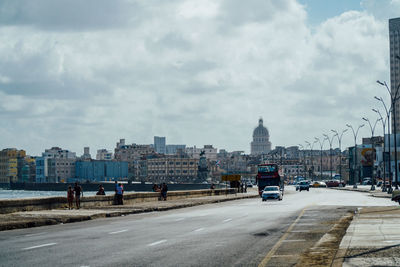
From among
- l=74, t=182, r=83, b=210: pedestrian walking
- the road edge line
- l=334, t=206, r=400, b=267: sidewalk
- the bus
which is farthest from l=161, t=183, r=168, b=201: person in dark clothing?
l=334, t=206, r=400, b=267: sidewalk

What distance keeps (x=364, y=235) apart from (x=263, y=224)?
8.29 m

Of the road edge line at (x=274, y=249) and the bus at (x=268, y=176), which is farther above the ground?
the bus at (x=268, y=176)

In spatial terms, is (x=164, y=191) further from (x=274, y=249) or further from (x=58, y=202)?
(x=274, y=249)

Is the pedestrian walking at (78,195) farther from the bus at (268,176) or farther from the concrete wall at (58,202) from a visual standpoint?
the bus at (268,176)

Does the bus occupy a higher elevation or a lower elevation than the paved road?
higher

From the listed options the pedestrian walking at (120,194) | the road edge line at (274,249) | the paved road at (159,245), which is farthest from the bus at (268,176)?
the road edge line at (274,249)

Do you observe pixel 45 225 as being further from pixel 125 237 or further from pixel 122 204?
pixel 122 204

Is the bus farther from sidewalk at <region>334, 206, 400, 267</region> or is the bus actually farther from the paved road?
sidewalk at <region>334, 206, 400, 267</region>

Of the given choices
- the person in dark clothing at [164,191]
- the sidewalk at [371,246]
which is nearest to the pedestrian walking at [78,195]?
the person in dark clothing at [164,191]

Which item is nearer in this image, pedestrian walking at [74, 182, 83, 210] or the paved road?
the paved road

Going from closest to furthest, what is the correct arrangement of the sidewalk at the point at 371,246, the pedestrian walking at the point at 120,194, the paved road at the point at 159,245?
the sidewalk at the point at 371,246 < the paved road at the point at 159,245 < the pedestrian walking at the point at 120,194

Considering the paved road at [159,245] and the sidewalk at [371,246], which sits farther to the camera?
the paved road at [159,245]

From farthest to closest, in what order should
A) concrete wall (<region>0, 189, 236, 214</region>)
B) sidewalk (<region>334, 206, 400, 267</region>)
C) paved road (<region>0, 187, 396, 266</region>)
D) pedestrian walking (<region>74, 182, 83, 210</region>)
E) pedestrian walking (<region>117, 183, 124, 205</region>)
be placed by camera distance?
pedestrian walking (<region>117, 183, 124, 205</region>) → pedestrian walking (<region>74, 182, 83, 210</region>) → concrete wall (<region>0, 189, 236, 214</region>) → paved road (<region>0, 187, 396, 266</region>) → sidewalk (<region>334, 206, 400, 267</region>)

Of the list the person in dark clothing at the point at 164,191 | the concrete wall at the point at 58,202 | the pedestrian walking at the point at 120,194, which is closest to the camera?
the concrete wall at the point at 58,202
